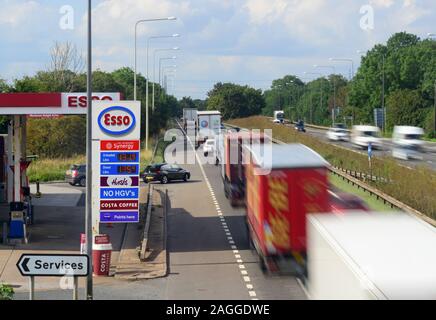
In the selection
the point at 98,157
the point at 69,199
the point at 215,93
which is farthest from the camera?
the point at 215,93

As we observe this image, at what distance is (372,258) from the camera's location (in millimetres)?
7875

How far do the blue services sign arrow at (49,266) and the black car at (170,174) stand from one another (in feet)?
119

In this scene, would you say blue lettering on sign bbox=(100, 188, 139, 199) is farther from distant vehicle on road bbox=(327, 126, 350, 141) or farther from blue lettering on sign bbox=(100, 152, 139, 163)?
distant vehicle on road bbox=(327, 126, 350, 141)

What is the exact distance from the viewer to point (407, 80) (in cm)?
5188

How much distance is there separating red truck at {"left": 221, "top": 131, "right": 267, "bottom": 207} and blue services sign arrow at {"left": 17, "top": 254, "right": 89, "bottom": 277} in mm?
16161

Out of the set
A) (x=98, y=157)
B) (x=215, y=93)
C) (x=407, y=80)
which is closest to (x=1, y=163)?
(x=98, y=157)

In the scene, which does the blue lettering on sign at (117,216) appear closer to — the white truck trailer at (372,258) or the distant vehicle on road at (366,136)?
the white truck trailer at (372,258)

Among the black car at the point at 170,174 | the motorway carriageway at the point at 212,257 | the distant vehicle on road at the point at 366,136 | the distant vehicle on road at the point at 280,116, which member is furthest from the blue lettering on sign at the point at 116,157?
the distant vehicle on road at the point at 280,116

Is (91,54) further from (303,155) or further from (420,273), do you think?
(420,273)

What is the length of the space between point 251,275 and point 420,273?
14830mm

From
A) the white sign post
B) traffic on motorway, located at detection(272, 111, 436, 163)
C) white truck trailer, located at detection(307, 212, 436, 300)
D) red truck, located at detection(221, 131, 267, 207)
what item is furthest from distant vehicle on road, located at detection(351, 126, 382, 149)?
white truck trailer, located at detection(307, 212, 436, 300)

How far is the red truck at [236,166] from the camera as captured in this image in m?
31.5

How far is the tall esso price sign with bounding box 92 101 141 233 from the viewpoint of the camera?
2500 cm

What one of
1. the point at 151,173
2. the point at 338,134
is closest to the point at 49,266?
the point at 151,173
